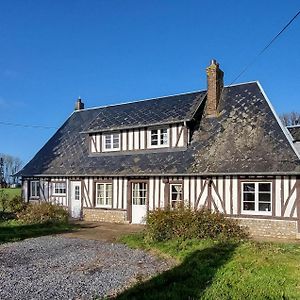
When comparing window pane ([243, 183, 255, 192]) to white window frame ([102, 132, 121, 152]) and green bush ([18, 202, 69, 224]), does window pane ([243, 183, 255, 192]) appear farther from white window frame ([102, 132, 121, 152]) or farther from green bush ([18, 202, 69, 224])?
green bush ([18, 202, 69, 224])

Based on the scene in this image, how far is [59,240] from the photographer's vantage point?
13.4m

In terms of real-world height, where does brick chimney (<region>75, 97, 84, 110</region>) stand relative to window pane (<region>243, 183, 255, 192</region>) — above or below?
above

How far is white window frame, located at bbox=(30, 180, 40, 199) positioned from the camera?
2266 centimetres

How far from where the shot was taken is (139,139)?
1962cm

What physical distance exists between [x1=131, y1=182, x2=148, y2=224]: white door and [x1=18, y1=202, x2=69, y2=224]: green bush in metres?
3.39

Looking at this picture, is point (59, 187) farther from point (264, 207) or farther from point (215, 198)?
point (264, 207)

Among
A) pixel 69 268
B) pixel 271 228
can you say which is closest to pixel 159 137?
pixel 271 228

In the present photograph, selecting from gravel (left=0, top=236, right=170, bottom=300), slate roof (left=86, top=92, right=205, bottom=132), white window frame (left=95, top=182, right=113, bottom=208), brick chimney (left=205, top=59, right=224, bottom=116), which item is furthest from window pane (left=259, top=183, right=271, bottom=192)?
white window frame (left=95, top=182, right=113, bottom=208)

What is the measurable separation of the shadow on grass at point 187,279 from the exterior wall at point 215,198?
4.73m

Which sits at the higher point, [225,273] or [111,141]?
[111,141]

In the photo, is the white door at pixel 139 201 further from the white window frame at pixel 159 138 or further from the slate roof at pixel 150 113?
the slate roof at pixel 150 113

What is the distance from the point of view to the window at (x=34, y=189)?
22.7 meters

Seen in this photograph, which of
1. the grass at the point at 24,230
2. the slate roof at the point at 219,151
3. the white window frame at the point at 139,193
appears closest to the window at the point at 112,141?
the slate roof at the point at 219,151

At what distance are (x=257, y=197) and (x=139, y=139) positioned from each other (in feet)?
23.6
